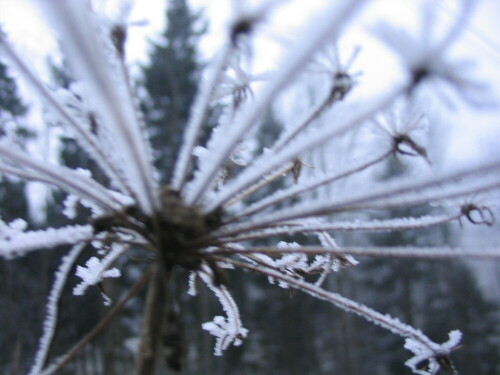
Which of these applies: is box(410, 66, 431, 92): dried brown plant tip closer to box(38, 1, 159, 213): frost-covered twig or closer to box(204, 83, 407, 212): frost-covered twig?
box(204, 83, 407, 212): frost-covered twig

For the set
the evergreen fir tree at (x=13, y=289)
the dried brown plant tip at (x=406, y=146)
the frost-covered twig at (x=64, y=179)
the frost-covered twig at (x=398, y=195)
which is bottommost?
the frost-covered twig at (x=64, y=179)

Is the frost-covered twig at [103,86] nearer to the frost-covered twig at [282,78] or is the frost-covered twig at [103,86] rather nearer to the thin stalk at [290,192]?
the frost-covered twig at [282,78]

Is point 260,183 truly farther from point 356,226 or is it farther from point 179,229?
point 179,229

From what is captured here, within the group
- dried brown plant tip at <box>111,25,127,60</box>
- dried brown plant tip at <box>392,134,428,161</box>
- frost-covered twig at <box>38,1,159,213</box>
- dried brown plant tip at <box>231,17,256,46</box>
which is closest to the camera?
frost-covered twig at <box>38,1,159,213</box>

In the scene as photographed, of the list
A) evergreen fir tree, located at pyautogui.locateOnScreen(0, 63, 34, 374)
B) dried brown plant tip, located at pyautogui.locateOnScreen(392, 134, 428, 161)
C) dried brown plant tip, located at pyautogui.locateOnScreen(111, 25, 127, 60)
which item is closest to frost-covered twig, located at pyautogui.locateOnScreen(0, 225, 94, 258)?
dried brown plant tip, located at pyautogui.locateOnScreen(111, 25, 127, 60)

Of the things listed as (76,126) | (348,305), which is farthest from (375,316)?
(76,126)

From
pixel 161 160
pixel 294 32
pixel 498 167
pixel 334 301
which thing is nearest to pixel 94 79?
pixel 294 32

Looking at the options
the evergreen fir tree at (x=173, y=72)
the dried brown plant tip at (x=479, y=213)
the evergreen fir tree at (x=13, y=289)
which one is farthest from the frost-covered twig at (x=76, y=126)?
the evergreen fir tree at (x=173, y=72)
